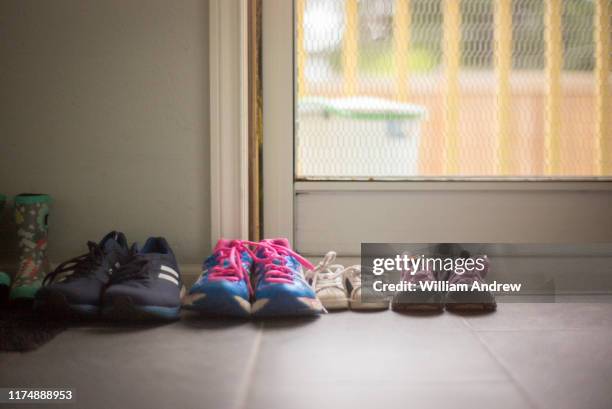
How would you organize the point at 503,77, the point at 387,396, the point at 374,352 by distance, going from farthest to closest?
the point at 503,77 < the point at 374,352 < the point at 387,396

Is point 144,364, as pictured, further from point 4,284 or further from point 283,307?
point 4,284

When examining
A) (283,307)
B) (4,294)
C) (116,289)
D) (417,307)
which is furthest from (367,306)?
(4,294)

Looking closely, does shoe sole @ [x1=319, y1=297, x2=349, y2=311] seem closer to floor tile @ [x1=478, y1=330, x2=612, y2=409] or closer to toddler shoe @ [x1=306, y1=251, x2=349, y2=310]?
toddler shoe @ [x1=306, y1=251, x2=349, y2=310]

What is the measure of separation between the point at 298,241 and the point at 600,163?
0.93 metres

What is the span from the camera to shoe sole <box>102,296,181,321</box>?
4.85 ft

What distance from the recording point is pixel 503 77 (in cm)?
199

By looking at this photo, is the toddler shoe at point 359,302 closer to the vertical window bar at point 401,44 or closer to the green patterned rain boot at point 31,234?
the vertical window bar at point 401,44

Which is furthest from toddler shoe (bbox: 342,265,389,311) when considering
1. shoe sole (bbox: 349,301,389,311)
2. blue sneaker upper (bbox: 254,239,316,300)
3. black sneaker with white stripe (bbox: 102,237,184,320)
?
black sneaker with white stripe (bbox: 102,237,184,320)

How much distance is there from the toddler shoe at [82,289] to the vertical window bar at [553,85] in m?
1.27

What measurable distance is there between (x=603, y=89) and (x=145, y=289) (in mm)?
1425

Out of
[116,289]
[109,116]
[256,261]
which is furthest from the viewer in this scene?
[109,116]

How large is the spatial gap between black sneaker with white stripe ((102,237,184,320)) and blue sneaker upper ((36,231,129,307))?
32 mm

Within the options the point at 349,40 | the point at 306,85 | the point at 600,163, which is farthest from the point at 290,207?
the point at 600,163

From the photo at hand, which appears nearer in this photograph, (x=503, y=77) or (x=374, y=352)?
(x=374, y=352)
